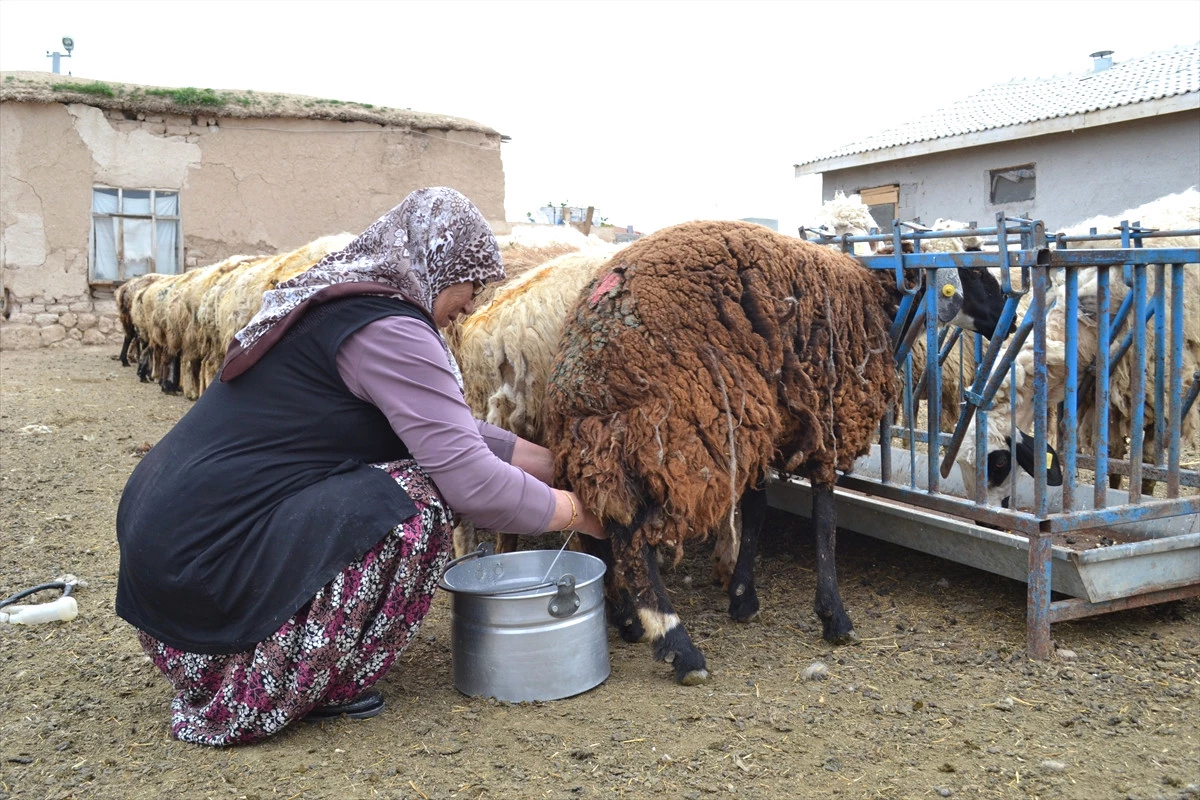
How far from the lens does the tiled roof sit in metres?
13.0

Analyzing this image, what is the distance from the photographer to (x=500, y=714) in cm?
278

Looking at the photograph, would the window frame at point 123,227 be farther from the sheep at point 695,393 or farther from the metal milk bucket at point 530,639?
the metal milk bucket at point 530,639

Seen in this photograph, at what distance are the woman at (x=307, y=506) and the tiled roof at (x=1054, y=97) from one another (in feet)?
41.2

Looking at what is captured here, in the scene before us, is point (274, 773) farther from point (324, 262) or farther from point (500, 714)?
point (324, 262)

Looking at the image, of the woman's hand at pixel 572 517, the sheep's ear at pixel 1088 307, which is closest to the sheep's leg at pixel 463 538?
the woman's hand at pixel 572 517

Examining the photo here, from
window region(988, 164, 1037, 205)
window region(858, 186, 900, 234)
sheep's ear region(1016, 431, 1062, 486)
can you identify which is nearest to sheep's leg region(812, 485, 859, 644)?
sheep's ear region(1016, 431, 1062, 486)

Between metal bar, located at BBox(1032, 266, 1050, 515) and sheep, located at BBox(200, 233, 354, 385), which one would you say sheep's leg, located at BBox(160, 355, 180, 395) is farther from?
metal bar, located at BBox(1032, 266, 1050, 515)

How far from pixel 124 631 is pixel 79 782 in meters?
1.23

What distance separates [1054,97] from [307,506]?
16.2 meters

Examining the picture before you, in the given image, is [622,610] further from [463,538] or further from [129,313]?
[129,313]

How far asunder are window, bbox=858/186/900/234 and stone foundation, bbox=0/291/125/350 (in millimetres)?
13043

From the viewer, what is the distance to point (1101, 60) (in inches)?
721

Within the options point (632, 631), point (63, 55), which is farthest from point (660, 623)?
point (63, 55)

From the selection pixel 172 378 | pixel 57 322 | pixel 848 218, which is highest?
pixel 848 218
